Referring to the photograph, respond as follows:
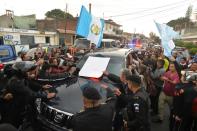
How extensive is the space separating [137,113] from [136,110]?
47 mm

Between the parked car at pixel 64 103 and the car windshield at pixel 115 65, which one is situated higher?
the car windshield at pixel 115 65

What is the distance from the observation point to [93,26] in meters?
10.6

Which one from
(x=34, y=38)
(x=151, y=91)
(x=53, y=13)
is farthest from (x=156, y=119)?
(x=53, y=13)

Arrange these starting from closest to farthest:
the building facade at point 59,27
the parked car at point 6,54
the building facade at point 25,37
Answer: the parked car at point 6,54
the building facade at point 25,37
the building facade at point 59,27

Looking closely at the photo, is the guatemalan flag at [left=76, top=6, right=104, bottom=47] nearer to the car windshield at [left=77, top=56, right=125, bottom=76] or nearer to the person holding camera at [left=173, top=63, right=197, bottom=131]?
the car windshield at [left=77, top=56, right=125, bottom=76]

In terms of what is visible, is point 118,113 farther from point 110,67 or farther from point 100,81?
point 110,67

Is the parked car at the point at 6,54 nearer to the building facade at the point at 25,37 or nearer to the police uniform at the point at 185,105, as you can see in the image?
the police uniform at the point at 185,105

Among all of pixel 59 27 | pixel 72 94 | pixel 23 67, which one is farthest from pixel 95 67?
pixel 59 27

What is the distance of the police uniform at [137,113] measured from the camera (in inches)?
142

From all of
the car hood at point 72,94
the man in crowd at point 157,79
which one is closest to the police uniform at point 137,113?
the car hood at point 72,94

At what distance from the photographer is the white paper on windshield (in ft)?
17.2

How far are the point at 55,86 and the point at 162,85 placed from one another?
318 centimetres

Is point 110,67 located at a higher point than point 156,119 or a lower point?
higher

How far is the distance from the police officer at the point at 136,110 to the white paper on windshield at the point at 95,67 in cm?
140
